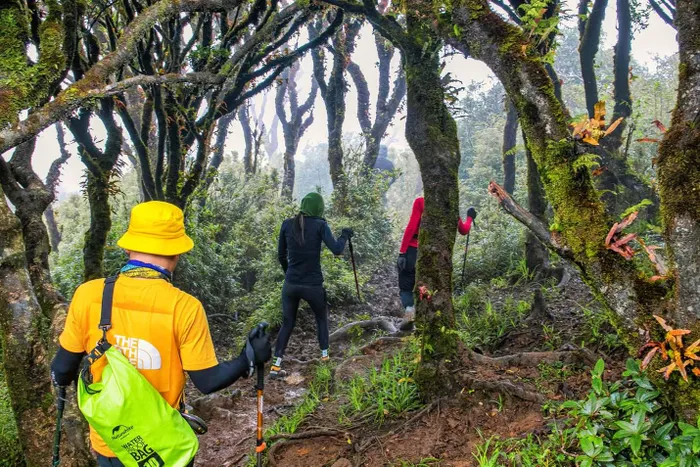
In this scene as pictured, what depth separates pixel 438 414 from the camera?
392 cm

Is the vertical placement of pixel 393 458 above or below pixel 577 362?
below

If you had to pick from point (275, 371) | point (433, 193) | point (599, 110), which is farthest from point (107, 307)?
point (275, 371)

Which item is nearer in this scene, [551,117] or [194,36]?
[551,117]

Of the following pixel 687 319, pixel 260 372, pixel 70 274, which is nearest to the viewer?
pixel 687 319

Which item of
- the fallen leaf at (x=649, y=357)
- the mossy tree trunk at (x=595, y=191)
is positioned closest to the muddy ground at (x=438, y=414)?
the fallen leaf at (x=649, y=357)

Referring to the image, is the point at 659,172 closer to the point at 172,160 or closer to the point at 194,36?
the point at 172,160

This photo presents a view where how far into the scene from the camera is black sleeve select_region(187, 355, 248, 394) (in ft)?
8.14

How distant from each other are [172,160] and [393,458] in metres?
5.33

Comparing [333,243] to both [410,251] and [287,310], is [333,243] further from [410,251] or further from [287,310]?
[410,251]

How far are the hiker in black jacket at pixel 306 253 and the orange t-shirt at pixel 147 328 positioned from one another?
132 inches

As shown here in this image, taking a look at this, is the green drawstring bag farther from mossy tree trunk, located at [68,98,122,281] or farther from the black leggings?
mossy tree trunk, located at [68,98,122,281]

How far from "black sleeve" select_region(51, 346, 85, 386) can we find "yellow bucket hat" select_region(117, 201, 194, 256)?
67 centimetres

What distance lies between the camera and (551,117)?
2.91 metres

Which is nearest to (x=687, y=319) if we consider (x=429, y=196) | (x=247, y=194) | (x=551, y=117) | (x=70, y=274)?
(x=551, y=117)
